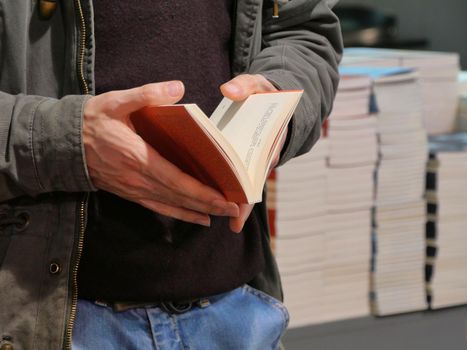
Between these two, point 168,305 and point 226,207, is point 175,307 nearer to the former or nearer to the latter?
point 168,305

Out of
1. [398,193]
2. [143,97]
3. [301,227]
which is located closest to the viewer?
[143,97]

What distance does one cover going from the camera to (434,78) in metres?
3.37

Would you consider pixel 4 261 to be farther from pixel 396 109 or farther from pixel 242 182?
pixel 396 109

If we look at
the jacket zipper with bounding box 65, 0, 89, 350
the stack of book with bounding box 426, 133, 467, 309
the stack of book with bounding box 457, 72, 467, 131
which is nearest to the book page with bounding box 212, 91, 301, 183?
the jacket zipper with bounding box 65, 0, 89, 350

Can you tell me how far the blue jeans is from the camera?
128 cm

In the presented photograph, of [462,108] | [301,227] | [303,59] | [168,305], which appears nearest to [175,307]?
[168,305]

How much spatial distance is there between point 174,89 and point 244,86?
15 centimetres

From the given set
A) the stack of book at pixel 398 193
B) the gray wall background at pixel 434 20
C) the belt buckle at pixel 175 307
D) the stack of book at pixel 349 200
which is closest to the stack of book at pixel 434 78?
the stack of book at pixel 398 193

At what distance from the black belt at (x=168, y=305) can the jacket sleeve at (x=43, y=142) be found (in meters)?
0.21

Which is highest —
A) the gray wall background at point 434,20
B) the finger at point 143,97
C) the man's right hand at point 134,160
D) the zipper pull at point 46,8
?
the zipper pull at point 46,8

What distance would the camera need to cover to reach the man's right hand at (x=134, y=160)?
1106 mm

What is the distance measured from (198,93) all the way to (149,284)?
0.30 metres

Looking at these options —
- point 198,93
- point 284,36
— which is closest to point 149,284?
point 198,93

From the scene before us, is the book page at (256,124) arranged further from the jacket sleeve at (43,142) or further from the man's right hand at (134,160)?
the jacket sleeve at (43,142)
